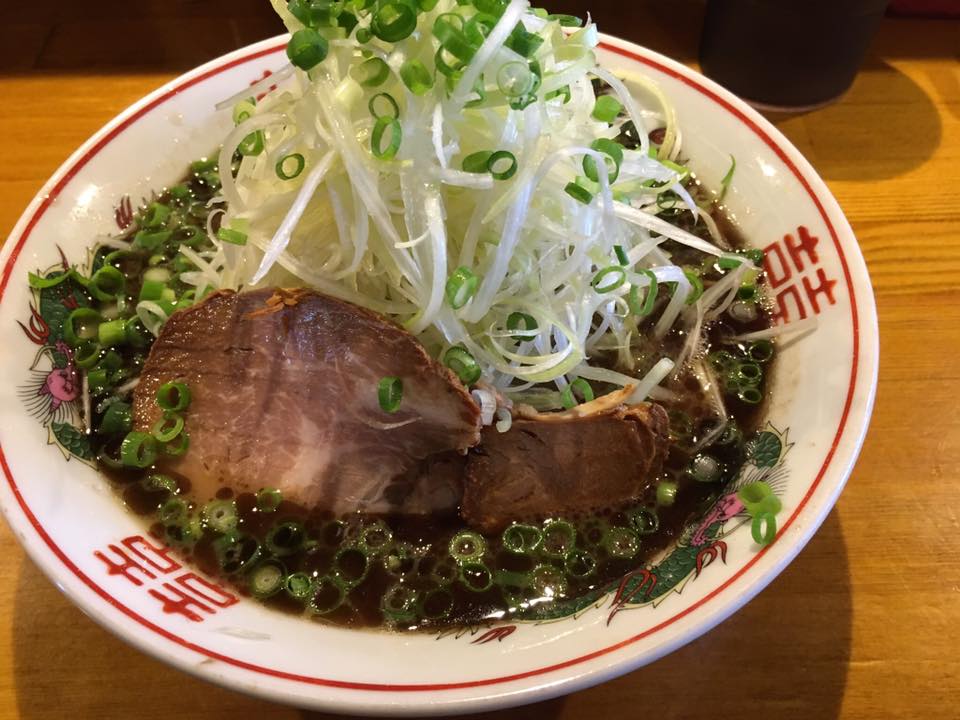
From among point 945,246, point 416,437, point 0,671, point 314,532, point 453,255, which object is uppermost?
point 453,255

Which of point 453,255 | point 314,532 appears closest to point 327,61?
point 453,255

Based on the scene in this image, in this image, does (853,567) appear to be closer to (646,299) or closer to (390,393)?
(646,299)

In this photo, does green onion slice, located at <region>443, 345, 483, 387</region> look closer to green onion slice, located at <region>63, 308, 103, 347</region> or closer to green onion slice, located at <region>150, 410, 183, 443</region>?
green onion slice, located at <region>150, 410, 183, 443</region>

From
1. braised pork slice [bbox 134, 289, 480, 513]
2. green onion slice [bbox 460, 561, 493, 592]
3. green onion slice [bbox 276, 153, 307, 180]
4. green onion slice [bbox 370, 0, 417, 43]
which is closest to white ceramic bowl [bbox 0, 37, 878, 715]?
green onion slice [bbox 460, 561, 493, 592]

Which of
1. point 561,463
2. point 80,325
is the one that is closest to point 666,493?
point 561,463

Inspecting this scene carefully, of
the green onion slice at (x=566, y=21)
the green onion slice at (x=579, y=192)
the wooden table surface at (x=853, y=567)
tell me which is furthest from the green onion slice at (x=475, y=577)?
the green onion slice at (x=566, y=21)

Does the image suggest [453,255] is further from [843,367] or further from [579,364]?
[843,367]
